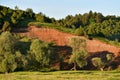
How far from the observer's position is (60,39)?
313 ft

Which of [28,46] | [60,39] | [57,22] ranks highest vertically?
[57,22]

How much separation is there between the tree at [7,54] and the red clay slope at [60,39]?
58.8 ft

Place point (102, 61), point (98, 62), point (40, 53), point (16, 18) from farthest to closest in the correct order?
1. point (16, 18)
2. point (102, 61)
3. point (98, 62)
4. point (40, 53)

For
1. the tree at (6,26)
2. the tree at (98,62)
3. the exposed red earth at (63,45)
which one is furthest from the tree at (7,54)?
the tree at (98,62)

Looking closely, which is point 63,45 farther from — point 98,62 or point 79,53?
point 98,62

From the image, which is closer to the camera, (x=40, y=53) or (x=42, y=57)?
(x=40, y=53)

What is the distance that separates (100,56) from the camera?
89438 mm

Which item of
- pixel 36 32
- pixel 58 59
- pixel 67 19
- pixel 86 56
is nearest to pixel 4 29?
pixel 36 32

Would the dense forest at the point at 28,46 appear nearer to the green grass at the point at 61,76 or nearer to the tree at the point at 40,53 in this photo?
the tree at the point at 40,53

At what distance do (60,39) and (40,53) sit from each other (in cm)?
1811

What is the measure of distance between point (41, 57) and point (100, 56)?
17.3 metres

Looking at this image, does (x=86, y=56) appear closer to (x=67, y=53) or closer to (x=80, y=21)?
(x=67, y=53)

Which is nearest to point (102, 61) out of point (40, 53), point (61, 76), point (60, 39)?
point (40, 53)

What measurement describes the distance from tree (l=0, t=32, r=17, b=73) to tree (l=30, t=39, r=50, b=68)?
170 inches
